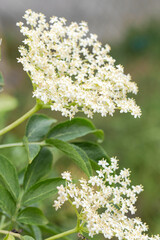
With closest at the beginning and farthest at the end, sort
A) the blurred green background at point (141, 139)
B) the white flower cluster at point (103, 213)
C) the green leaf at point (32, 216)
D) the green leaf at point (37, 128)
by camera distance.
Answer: the white flower cluster at point (103, 213)
the green leaf at point (32, 216)
the green leaf at point (37, 128)
the blurred green background at point (141, 139)

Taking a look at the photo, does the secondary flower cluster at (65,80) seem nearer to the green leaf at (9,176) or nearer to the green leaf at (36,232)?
the green leaf at (9,176)

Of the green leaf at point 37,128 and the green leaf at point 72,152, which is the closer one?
the green leaf at point 72,152

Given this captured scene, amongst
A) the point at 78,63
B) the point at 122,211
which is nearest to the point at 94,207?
the point at 122,211

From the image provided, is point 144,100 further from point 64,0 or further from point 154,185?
point 64,0

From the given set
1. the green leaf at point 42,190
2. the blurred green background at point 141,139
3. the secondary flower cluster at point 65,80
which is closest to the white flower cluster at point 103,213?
the green leaf at point 42,190

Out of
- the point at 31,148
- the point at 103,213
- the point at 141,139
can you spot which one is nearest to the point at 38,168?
the point at 31,148

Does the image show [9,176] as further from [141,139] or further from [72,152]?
[141,139]

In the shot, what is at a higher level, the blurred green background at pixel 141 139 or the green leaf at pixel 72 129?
the blurred green background at pixel 141 139

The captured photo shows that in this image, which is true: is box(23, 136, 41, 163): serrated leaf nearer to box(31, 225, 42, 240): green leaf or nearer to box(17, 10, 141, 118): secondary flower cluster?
box(17, 10, 141, 118): secondary flower cluster
